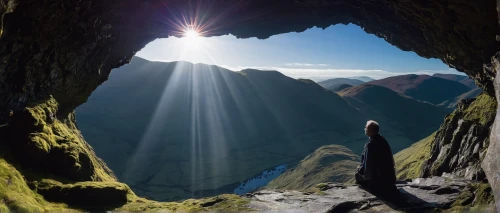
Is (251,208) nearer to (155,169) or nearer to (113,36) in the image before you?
(113,36)

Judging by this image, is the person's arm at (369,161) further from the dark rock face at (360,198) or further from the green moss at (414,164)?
the green moss at (414,164)

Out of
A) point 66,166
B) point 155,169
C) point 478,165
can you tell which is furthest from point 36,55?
point 155,169

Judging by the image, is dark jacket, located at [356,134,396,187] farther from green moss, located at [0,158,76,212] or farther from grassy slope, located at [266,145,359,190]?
grassy slope, located at [266,145,359,190]

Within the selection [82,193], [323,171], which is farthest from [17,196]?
[323,171]

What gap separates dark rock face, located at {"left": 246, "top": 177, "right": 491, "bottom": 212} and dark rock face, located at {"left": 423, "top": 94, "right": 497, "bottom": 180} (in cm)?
172

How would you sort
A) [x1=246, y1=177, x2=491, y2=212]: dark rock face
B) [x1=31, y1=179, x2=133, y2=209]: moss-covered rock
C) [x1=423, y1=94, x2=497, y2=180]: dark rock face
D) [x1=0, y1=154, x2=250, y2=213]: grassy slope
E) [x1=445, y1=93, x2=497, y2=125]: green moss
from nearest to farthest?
[x1=0, y1=154, x2=250, y2=213]: grassy slope → [x1=246, y1=177, x2=491, y2=212]: dark rock face → [x1=31, y1=179, x2=133, y2=209]: moss-covered rock → [x1=423, y1=94, x2=497, y2=180]: dark rock face → [x1=445, y1=93, x2=497, y2=125]: green moss

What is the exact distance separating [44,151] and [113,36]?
1205 cm

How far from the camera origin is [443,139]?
78.6ft

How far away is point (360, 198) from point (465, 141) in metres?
10.3

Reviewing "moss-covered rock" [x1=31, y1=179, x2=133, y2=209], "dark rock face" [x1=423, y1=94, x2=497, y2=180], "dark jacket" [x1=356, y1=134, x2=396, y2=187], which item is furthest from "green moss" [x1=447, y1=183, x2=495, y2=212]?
"moss-covered rock" [x1=31, y1=179, x2=133, y2=209]

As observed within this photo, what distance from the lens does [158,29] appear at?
2633cm

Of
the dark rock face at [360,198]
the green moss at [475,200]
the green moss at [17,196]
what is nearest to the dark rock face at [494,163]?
the green moss at [475,200]

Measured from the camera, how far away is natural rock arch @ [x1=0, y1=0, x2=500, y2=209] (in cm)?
1465

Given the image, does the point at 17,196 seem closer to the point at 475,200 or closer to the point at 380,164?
the point at 380,164
